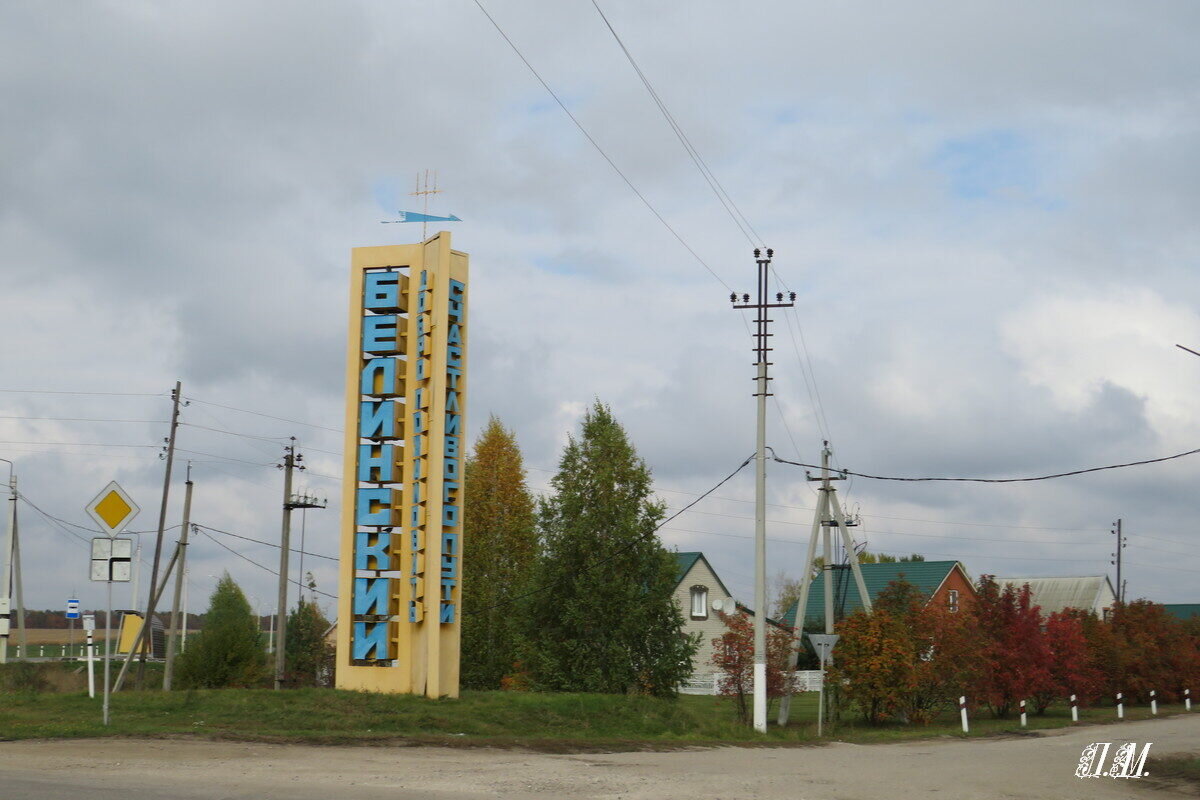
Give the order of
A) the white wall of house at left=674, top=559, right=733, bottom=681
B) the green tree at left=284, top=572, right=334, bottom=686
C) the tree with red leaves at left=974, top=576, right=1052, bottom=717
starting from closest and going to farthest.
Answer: the tree with red leaves at left=974, top=576, right=1052, bottom=717, the green tree at left=284, top=572, right=334, bottom=686, the white wall of house at left=674, top=559, right=733, bottom=681

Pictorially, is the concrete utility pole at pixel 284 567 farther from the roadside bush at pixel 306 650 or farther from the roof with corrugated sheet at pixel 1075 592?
the roof with corrugated sheet at pixel 1075 592

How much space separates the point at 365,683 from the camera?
86.8 ft

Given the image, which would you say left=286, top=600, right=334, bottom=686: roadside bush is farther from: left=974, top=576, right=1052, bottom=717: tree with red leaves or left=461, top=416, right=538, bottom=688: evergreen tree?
left=974, top=576, right=1052, bottom=717: tree with red leaves

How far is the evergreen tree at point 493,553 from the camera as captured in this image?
50.0 meters

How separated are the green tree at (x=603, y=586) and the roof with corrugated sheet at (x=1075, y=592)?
66.0 metres

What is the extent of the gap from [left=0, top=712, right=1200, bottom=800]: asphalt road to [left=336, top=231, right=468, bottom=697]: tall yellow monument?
7.12 m

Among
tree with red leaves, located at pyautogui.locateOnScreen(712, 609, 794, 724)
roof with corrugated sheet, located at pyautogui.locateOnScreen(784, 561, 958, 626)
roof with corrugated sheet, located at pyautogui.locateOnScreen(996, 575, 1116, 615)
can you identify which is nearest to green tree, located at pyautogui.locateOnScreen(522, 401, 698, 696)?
tree with red leaves, located at pyautogui.locateOnScreen(712, 609, 794, 724)

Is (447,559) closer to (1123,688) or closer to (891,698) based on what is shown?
(891,698)

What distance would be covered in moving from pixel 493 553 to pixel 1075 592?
63312mm

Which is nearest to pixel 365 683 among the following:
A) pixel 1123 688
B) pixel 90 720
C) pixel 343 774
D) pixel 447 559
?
pixel 447 559

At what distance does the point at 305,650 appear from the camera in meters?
46.8

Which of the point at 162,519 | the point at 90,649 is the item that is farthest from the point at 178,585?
the point at 90,649

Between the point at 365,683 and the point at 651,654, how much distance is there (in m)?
13.4

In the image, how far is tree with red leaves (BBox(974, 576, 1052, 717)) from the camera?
131 ft
